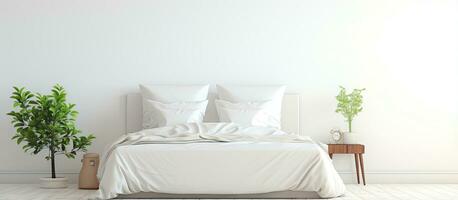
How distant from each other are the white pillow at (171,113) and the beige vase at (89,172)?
68 centimetres

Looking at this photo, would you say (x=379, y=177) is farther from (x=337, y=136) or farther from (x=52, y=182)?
(x=52, y=182)

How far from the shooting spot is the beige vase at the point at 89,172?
27.3ft

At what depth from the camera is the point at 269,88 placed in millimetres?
8727

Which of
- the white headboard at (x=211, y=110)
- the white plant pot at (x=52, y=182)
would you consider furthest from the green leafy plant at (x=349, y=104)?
the white plant pot at (x=52, y=182)

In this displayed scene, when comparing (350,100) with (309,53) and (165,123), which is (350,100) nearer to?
(309,53)

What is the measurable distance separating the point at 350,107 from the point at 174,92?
1987 mm

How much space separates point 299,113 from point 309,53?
27.9 inches

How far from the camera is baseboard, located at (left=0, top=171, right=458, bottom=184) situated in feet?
29.3

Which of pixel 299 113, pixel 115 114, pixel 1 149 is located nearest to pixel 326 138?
pixel 299 113

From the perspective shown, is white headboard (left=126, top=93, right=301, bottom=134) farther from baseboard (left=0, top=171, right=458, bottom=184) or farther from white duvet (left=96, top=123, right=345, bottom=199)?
white duvet (left=96, top=123, right=345, bottom=199)

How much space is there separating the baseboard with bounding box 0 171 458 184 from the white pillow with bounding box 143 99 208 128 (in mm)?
1210

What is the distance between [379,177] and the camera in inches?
354

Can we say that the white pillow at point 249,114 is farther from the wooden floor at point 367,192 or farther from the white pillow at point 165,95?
the wooden floor at point 367,192

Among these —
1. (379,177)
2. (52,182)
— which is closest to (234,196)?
(52,182)
